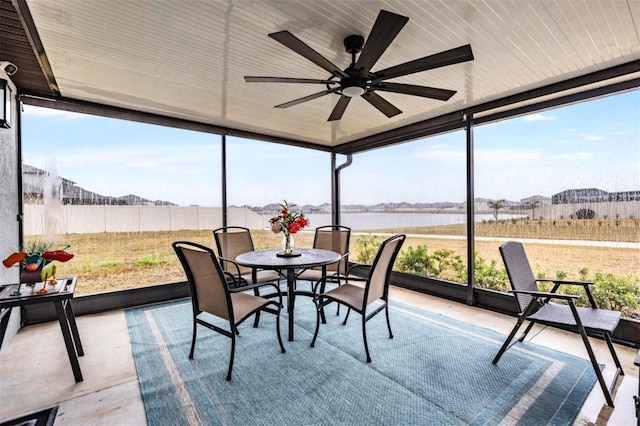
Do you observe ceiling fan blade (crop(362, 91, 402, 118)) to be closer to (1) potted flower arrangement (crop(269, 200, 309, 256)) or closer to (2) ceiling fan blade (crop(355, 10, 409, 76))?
(2) ceiling fan blade (crop(355, 10, 409, 76))

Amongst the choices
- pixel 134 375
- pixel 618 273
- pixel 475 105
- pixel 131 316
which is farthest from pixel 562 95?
pixel 131 316

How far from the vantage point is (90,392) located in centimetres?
206

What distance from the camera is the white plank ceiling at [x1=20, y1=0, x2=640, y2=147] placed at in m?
1.93

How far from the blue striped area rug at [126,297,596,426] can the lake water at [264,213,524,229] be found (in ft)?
5.31

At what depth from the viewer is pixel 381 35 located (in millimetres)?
1721

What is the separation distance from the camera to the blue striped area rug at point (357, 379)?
1811 millimetres

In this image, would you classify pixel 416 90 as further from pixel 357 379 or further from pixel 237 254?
pixel 237 254

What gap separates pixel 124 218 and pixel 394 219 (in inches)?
161

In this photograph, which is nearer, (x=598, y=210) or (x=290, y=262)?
(x=290, y=262)

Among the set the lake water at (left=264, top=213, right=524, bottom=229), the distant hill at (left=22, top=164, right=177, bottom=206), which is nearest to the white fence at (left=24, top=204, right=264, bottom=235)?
the distant hill at (left=22, top=164, right=177, bottom=206)

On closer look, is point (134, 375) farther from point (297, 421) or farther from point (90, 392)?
point (297, 421)

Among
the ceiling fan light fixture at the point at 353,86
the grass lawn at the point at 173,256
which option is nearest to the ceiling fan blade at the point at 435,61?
the ceiling fan light fixture at the point at 353,86

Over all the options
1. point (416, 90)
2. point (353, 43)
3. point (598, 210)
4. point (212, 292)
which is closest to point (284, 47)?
point (353, 43)

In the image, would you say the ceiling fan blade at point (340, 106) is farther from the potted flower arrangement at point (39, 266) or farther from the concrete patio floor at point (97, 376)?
the concrete patio floor at point (97, 376)
